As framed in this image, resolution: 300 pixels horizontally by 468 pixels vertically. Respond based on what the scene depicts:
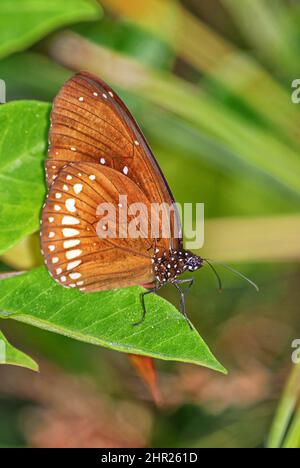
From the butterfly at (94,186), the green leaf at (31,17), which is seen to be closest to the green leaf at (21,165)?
the butterfly at (94,186)

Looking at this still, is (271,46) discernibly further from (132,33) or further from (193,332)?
(193,332)

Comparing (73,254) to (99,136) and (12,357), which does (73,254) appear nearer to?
(99,136)

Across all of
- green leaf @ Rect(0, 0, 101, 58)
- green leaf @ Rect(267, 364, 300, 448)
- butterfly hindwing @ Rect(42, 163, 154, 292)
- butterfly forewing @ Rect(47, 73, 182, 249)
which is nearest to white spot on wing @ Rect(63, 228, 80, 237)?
butterfly hindwing @ Rect(42, 163, 154, 292)

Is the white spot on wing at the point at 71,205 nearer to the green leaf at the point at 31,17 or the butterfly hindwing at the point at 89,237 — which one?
the butterfly hindwing at the point at 89,237

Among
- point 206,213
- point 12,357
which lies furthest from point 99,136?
point 206,213

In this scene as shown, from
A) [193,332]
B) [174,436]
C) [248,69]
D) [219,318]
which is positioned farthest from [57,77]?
[193,332]
